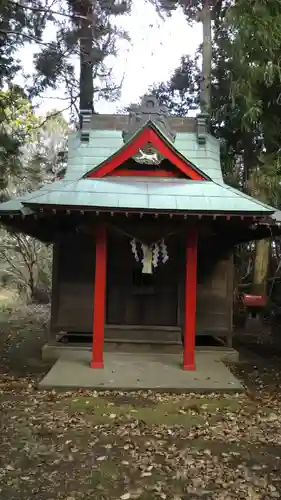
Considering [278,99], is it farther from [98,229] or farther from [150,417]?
[150,417]

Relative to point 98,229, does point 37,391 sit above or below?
below

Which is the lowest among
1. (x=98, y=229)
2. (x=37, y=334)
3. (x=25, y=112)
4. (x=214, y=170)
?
(x=37, y=334)

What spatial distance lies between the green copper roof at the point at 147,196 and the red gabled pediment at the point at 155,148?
16 cm

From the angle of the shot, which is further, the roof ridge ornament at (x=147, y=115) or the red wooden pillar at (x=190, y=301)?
the roof ridge ornament at (x=147, y=115)

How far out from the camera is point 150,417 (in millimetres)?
5809

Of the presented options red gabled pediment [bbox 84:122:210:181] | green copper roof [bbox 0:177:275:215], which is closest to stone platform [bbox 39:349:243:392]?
green copper roof [bbox 0:177:275:215]

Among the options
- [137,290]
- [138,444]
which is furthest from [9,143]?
[138,444]

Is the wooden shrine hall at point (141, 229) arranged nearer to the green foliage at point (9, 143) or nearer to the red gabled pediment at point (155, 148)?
the red gabled pediment at point (155, 148)

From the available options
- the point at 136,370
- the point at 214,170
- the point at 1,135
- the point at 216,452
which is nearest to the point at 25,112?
the point at 1,135

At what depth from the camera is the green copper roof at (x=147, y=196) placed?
694 cm

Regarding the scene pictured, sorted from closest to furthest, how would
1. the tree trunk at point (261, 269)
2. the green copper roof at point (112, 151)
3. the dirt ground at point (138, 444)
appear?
1. the dirt ground at point (138, 444)
2. the green copper roof at point (112, 151)
3. the tree trunk at point (261, 269)

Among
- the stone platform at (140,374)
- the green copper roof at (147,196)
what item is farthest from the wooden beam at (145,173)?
the stone platform at (140,374)

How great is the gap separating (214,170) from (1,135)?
552 centimetres

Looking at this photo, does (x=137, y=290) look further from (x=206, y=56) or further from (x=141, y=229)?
(x=206, y=56)
